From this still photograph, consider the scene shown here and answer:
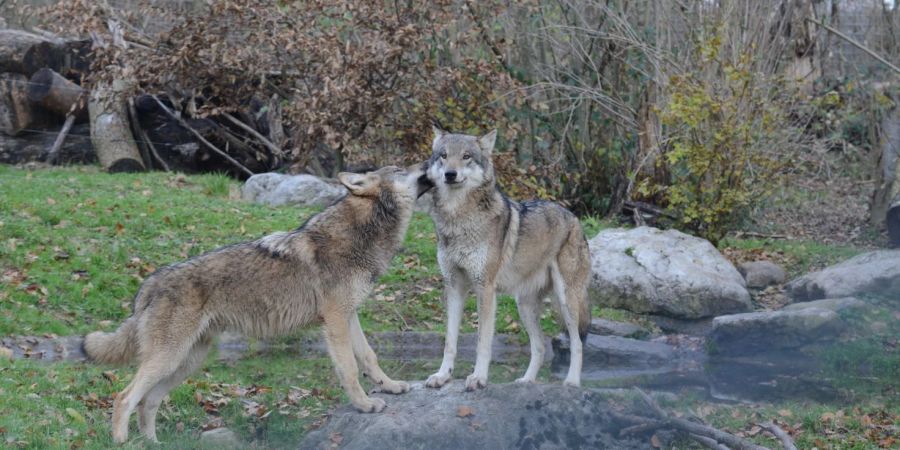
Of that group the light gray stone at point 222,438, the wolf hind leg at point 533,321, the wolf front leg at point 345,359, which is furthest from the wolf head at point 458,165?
the light gray stone at point 222,438

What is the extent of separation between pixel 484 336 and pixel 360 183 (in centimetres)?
146

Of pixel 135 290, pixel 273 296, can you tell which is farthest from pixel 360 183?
pixel 135 290

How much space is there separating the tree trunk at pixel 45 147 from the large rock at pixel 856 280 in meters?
12.6

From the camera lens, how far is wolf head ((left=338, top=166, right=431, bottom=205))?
6984 mm

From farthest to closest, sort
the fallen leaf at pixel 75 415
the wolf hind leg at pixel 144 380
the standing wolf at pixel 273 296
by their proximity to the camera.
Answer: the fallen leaf at pixel 75 415 → the standing wolf at pixel 273 296 → the wolf hind leg at pixel 144 380

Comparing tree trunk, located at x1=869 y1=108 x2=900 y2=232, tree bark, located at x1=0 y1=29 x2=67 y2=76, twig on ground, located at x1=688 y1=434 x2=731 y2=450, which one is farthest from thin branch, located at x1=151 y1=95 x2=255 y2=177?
twig on ground, located at x1=688 y1=434 x2=731 y2=450

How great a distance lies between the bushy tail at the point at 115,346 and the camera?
20.9 ft

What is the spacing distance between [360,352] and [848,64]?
16.2 m

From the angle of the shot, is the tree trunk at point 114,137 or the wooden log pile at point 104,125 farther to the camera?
the wooden log pile at point 104,125

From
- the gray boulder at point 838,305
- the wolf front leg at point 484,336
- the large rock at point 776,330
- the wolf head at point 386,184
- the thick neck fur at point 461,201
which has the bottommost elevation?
the large rock at point 776,330

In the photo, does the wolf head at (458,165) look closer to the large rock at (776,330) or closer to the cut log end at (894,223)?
the large rock at (776,330)

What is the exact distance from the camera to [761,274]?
12.5 meters

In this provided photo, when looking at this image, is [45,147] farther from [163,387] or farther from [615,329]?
[163,387]

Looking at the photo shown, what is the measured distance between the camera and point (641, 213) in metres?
15.1
